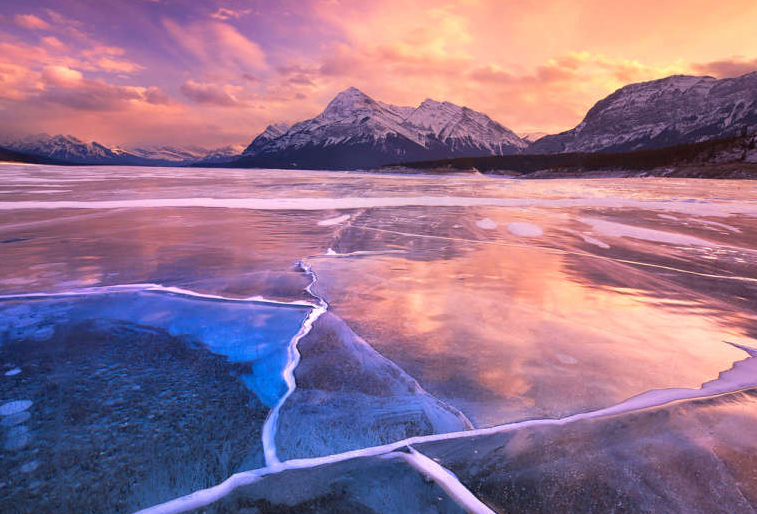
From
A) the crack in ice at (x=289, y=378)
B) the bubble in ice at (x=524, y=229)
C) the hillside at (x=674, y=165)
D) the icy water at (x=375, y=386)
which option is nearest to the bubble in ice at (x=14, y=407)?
the icy water at (x=375, y=386)

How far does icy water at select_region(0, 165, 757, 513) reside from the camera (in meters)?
1.75

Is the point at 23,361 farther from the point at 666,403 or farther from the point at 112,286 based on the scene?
the point at 666,403

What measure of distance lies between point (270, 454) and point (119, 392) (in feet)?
3.97

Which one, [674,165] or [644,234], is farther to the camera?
[674,165]

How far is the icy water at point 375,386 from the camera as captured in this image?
1.75 m

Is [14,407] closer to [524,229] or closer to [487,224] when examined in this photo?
[524,229]

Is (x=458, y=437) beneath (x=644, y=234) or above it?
beneath

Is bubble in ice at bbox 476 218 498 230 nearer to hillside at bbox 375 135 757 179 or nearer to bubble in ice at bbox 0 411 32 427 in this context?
bubble in ice at bbox 0 411 32 427

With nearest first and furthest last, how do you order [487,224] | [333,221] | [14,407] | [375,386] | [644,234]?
[14,407]
[375,386]
[644,234]
[487,224]
[333,221]

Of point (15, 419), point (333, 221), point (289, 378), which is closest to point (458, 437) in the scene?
point (289, 378)

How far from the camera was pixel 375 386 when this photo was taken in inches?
102

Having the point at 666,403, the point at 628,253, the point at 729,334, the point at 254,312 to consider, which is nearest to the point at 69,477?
the point at 254,312

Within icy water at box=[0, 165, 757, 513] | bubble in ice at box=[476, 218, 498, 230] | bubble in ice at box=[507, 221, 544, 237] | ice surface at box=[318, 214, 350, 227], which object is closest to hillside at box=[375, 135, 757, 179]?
bubble in ice at box=[507, 221, 544, 237]

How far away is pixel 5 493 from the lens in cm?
168
